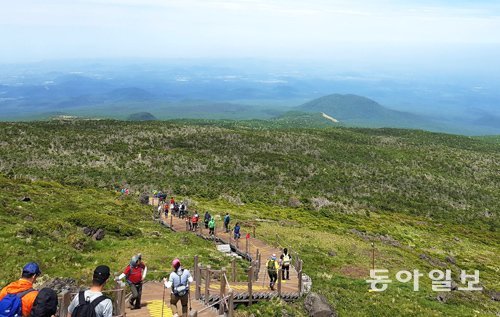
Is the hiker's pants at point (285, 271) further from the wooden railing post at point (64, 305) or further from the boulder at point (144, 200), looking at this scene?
the boulder at point (144, 200)

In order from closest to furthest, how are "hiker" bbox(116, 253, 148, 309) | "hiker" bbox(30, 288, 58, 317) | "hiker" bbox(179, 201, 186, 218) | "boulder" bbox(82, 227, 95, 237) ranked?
"hiker" bbox(30, 288, 58, 317) → "hiker" bbox(116, 253, 148, 309) → "boulder" bbox(82, 227, 95, 237) → "hiker" bbox(179, 201, 186, 218)

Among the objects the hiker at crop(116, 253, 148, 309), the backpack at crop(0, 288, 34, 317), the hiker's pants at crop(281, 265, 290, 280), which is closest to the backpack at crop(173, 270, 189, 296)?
the hiker at crop(116, 253, 148, 309)

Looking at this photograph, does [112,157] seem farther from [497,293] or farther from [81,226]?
[497,293]

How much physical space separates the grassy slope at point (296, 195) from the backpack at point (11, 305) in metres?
9.34

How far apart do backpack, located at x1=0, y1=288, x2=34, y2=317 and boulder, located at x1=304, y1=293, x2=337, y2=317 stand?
11.2 meters

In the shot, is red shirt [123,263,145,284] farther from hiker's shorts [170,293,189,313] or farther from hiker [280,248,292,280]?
hiker [280,248,292,280]

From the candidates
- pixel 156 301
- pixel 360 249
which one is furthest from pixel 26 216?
pixel 360 249

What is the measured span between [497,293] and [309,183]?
39213mm

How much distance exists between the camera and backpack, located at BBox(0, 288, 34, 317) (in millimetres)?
7195

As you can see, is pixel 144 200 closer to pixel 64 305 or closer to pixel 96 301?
pixel 64 305

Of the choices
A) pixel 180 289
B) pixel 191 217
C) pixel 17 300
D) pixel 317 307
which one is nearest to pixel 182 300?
pixel 180 289

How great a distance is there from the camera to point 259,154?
73.1 m

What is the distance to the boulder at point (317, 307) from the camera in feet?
50.5

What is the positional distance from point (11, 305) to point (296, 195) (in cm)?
5055
